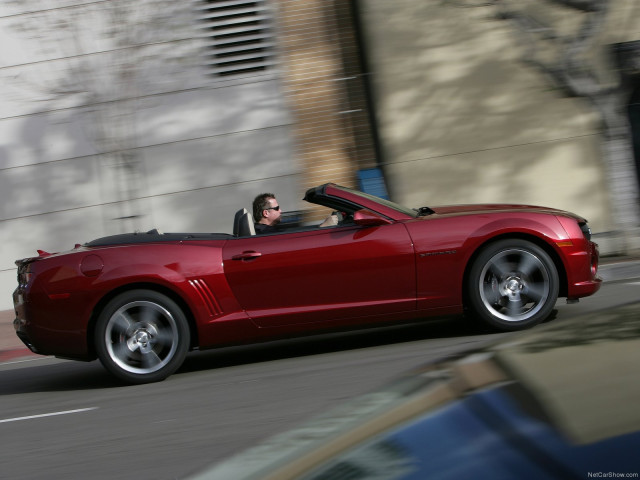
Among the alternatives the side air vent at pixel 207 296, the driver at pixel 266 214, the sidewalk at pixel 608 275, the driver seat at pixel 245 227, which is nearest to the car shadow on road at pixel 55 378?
the sidewalk at pixel 608 275

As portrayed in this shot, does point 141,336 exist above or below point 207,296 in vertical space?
below

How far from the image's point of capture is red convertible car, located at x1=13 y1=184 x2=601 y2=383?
714 centimetres

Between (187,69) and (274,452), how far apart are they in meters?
12.5

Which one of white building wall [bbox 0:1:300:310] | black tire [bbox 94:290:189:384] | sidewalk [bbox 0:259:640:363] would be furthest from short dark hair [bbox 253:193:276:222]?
white building wall [bbox 0:1:300:310]

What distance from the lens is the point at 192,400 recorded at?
21.4 ft

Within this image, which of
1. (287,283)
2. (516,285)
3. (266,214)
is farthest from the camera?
(266,214)

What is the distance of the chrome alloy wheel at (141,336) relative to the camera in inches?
283

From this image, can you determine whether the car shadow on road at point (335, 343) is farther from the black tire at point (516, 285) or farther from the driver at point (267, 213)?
the driver at point (267, 213)

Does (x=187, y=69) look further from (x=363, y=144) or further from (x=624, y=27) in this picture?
(x=624, y=27)

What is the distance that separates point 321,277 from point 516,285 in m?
1.62

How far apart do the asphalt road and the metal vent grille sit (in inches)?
269

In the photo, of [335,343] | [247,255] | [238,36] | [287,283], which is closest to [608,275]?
[335,343]

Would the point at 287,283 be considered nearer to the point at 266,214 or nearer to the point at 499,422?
the point at 266,214

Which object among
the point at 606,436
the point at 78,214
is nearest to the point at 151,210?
the point at 78,214
